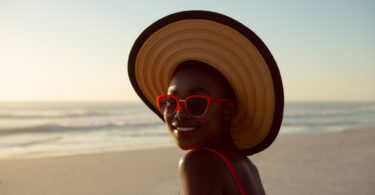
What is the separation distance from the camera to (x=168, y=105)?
6.50 feet

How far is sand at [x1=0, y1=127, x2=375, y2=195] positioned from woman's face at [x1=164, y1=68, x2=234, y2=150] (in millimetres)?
3568

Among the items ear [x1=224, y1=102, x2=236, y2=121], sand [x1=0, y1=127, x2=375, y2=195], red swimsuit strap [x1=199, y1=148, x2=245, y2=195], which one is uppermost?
ear [x1=224, y1=102, x2=236, y2=121]

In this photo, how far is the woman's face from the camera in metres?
1.91

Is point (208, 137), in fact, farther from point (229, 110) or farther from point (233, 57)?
point (233, 57)

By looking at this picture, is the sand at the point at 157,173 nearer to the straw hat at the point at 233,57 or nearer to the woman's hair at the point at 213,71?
the straw hat at the point at 233,57

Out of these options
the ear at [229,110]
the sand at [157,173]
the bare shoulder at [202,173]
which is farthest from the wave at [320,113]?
the bare shoulder at [202,173]

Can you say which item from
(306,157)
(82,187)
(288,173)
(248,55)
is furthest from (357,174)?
(248,55)

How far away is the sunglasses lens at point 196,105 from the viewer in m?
1.86

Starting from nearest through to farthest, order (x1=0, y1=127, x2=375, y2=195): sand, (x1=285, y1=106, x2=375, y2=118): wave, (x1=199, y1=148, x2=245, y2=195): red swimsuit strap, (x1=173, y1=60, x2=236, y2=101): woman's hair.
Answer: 1. (x1=199, y1=148, x2=245, y2=195): red swimsuit strap
2. (x1=173, y1=60, x2=236, y2=101): woman's hair
3. (x1=0, y1=127, x2=375, y2=195): sand
4. (x1=285, y1=106, x2=375, y2=118): wave

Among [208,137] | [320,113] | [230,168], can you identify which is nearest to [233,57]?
[208,137]

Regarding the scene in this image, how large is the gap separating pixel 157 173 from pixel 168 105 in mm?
4901

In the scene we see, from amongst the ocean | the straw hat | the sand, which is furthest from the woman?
the ocean

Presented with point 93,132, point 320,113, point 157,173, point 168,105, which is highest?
point 168,105

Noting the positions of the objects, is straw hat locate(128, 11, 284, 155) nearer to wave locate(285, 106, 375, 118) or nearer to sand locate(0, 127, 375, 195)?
sand locate(0, 127, 375, 195)
